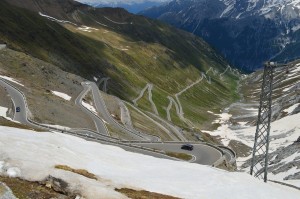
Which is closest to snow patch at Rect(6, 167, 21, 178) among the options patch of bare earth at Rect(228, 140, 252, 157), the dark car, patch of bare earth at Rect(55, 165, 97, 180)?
patch of bare earth at Rect(55, 165, 97, 180)

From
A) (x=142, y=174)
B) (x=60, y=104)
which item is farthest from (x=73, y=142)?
(x=60, y=104)

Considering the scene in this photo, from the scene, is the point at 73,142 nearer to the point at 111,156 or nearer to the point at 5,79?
the point at 111,156

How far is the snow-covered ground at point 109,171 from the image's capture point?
25.6 metres

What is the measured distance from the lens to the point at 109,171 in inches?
1362

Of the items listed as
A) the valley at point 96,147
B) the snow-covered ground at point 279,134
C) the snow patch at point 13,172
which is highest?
the snow-covered ground at point 279,134

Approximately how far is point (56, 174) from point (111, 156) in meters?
17.3

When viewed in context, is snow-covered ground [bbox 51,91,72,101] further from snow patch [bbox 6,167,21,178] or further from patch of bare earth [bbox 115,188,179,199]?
snow patch [bbox 6,167,21,178]

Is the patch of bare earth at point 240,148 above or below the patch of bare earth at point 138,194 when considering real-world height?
above

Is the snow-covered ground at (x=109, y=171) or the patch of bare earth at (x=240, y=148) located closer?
the snow-covered ground at (x=109, y=171)

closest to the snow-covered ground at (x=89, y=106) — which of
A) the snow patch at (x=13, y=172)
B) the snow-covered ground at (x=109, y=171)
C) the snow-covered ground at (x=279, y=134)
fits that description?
the snow-covered ground at (x=279, y=134)

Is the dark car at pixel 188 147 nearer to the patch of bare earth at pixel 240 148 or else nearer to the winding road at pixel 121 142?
the winding road at pixel 121 142

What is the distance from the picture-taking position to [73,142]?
143ft

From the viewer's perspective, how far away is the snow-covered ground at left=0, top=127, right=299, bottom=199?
2558cm

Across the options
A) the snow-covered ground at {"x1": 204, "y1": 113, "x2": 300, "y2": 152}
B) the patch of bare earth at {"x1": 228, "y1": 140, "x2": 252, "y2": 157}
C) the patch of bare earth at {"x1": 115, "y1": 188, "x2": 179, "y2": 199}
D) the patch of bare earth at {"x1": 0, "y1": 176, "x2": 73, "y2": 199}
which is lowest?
the patch of bare earth at {"x1": 0, "y1": 176, "x2": 73, "y2": 199}
